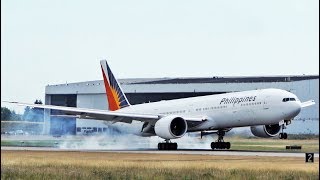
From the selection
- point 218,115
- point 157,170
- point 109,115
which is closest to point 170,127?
point 218,115

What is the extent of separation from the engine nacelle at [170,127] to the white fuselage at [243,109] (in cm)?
200

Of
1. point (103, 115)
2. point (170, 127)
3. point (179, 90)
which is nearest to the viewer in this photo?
point (170, 127)

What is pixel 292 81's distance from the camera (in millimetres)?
110875

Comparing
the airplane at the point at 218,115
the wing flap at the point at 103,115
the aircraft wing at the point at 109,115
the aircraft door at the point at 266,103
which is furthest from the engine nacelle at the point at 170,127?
the aircraft door at the point at 266,103

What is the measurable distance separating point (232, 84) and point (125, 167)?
78.5 metres

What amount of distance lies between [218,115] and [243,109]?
2686 millimetres

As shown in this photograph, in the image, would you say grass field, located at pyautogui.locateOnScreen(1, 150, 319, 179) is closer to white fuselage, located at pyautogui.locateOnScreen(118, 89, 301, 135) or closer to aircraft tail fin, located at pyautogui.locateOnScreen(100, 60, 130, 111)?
white fuselage, located at pyautogui.locateOnScreen(118, 89, 301, 135)

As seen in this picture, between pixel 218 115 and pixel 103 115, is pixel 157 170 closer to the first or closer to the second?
pixel 218 115

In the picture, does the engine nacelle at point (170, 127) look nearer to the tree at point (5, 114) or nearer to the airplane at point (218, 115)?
the airplane at point (218, 115)

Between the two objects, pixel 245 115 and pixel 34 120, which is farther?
pixel 34 120

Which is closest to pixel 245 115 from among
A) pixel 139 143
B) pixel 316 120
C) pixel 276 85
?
pixel 139 143

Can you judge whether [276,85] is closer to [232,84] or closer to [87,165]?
[232,84]

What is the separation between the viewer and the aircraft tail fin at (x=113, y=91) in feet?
247

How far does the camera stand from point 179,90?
119188 millimetres
